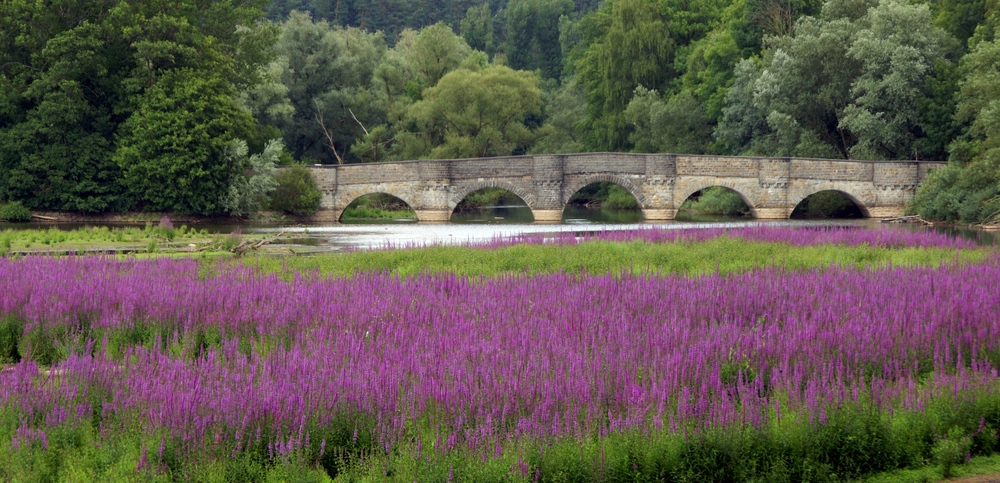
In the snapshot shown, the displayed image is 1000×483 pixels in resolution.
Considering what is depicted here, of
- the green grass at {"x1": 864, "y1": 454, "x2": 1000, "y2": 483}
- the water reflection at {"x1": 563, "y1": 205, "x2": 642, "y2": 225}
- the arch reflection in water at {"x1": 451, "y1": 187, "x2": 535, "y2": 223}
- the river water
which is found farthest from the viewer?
the arch reflection in water at {"x1": 451, "y1": 187, "x2": 535, "y2": 223}

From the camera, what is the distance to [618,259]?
1365 cm

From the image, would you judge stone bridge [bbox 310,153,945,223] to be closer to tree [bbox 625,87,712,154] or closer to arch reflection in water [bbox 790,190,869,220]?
arch reflection in water [bbox 790,190,869,220]

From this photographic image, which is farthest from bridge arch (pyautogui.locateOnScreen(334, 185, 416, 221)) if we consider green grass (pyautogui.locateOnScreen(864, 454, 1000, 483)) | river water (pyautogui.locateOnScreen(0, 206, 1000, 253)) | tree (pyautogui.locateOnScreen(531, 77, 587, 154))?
green grass (pyautogui.locateOnScreen(864, 454, 1000, 483))

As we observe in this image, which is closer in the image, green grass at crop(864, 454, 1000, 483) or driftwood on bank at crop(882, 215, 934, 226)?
green grass at crop(864, 454, 1000, 483)

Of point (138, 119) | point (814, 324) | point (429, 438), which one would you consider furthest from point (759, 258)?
point (138, 119)

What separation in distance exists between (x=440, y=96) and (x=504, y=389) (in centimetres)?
5088

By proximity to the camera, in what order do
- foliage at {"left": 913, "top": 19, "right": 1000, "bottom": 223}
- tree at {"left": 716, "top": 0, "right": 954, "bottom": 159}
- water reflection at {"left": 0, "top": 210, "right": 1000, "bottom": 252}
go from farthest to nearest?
tree at {"left": 716, "top": 0, "right": 954, "bottom": 159}, foliage at {"left": 913, "top": 19, "right": 1000, "bottom": 223}, water reflection at {"left": 0, "top": 210, "right": 1000, "bottom": 252}

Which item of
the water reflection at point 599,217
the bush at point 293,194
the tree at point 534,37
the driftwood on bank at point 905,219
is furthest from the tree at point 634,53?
the tree at point 534,37

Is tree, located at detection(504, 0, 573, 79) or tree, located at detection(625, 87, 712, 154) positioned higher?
tree, located at detection(504, 0, 573, 79)

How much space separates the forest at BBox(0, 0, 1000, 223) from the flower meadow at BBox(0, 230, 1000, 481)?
28.0 meters

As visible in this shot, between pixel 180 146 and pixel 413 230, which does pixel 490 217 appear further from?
pixel 413 230

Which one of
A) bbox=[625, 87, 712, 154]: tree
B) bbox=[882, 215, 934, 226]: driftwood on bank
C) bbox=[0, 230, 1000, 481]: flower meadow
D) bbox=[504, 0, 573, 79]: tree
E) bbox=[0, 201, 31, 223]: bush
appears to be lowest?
bbox=[0, 230, 1000, 481]: flower meadow

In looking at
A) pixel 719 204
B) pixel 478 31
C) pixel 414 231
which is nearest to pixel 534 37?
pixel 478 31

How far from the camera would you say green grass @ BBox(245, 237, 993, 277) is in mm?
12492
